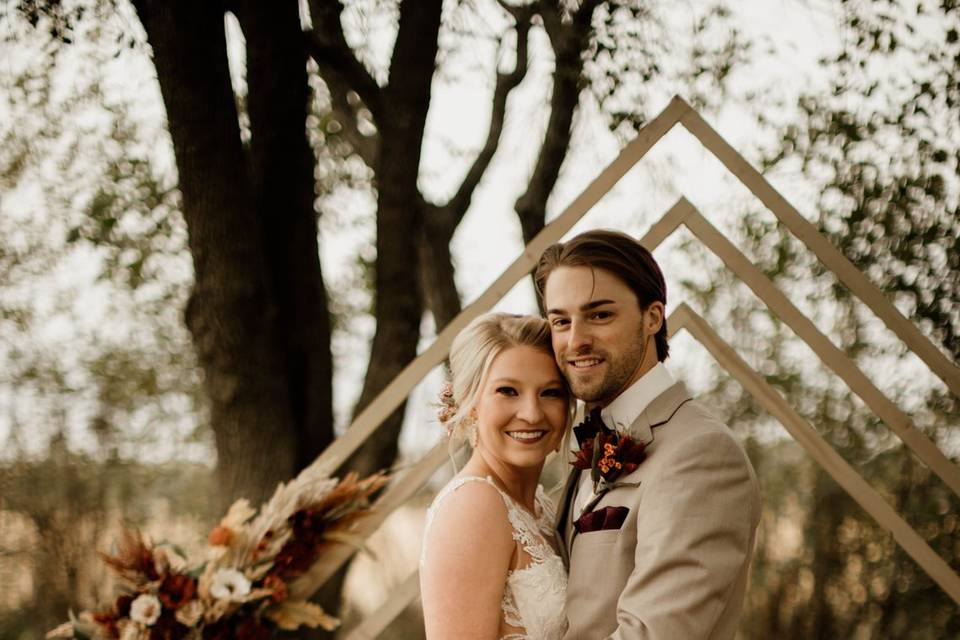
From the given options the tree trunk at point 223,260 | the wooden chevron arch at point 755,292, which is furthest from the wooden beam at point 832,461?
the tree trunk at point 223,260

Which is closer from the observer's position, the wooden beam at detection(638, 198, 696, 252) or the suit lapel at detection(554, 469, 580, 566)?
the suit lapel at detection(554, 469, 580, 566)

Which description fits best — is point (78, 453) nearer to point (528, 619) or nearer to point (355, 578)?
point (355, 578)

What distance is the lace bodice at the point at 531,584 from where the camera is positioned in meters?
2.27

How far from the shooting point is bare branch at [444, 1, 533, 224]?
4742 mm

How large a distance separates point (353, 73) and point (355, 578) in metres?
4.04

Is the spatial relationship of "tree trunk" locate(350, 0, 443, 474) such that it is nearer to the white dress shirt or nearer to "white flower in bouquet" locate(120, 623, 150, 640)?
"white flower in bouquet" locate(120, 623, 150, 640)

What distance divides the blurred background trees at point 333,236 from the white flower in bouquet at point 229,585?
0.50 m

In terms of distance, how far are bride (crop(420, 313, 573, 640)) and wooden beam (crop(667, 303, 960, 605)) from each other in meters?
1.25

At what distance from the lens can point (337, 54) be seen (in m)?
4.02

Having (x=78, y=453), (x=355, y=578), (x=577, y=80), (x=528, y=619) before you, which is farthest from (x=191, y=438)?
(x=528, y=619)

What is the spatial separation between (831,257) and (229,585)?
2.20m

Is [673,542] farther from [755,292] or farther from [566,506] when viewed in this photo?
[755,292]

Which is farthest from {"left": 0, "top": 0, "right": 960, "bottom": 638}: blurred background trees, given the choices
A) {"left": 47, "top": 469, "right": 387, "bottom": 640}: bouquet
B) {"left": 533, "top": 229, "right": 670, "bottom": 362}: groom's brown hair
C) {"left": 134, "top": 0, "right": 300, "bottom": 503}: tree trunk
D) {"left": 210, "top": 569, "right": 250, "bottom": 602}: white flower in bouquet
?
{"left": 533, "top": 229, "right": 670, "bottom": 362}: groom's brown hair

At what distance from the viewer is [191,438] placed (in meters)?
6.71
